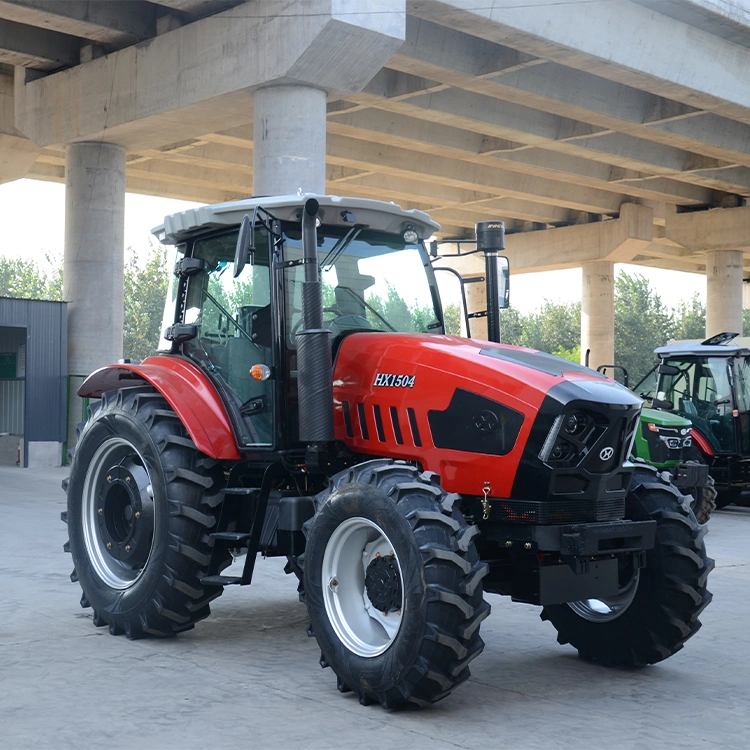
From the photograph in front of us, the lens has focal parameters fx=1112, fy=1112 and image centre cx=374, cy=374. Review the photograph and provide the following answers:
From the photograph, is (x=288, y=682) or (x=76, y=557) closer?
(x=288, y=682)

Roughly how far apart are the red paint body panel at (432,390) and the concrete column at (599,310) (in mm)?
31497

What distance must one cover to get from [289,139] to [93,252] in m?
7.00

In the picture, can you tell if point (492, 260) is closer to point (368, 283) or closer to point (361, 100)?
point (368, 283)

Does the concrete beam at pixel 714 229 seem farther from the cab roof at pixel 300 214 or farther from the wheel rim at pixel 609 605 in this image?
the wheel rim at pixel 609 605

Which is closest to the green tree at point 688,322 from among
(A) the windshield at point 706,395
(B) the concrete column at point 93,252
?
(B) the concrete column at point 93,252

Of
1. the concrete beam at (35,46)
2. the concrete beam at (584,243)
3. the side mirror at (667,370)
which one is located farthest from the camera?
the concrete beam at (584,243)

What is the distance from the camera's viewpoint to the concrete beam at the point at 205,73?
15.5 m

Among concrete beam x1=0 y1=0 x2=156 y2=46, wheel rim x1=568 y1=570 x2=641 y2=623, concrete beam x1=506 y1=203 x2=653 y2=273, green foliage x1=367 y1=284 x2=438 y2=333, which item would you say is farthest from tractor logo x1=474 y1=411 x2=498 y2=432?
concrete beam x1=506 y1=203 x2=653 y2=273

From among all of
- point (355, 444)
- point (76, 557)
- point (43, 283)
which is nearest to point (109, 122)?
point (76, 557)

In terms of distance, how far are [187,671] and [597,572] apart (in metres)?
2.35

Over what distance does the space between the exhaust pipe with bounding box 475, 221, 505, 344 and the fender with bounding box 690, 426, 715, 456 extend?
9444 mm

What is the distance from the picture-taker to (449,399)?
595 cm

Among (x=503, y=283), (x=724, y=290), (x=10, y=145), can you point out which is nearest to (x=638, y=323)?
(x=724, y=290)

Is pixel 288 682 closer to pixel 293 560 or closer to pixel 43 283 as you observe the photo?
pixel 293 560
